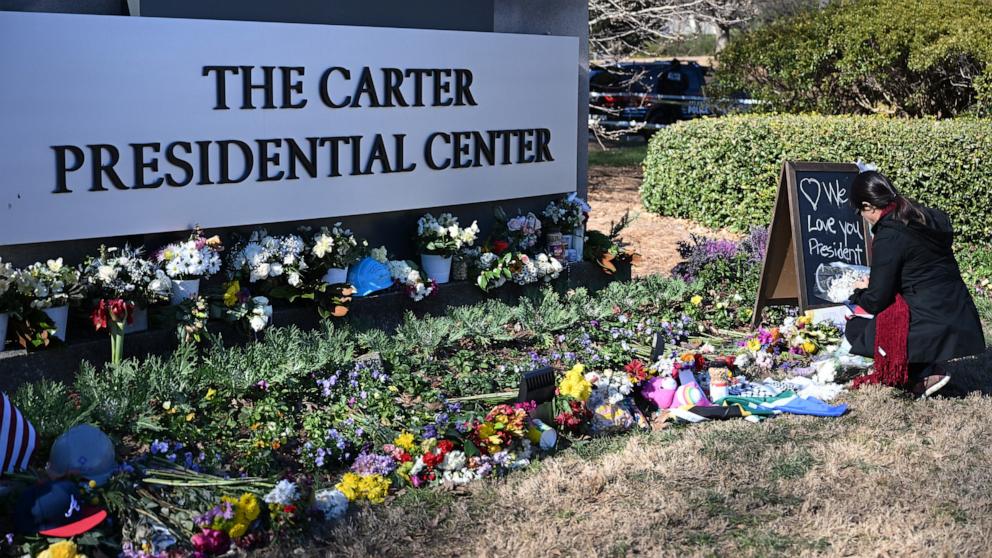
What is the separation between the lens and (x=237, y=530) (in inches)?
140

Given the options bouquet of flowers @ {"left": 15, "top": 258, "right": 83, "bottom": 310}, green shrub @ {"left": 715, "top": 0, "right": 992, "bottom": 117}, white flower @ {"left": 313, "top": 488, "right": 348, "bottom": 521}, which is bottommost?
white flower @ {"left": 313, "top": 488, "right": 348, "bottom": 521}

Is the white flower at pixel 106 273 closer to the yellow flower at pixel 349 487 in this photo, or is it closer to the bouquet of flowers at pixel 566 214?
the yellow flower at pixel 349 487

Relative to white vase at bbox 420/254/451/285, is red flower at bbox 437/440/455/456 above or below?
below

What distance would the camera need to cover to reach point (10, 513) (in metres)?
3.66

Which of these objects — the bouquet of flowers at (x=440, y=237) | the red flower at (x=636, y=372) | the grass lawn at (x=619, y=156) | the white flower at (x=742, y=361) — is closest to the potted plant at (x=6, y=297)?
the bouquet of flowers at (x=440, y=237)

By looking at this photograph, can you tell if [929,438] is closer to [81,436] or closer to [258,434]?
[258,434]

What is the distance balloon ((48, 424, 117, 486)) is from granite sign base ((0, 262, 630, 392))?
4.43 feet

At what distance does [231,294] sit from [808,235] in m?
3.45

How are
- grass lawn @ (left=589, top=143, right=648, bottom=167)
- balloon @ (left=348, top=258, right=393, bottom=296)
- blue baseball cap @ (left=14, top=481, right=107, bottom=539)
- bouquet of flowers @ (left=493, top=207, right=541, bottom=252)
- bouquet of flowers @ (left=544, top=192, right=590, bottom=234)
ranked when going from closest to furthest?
blue baseball cap @ (left=14, top=481, right=107, bottom=539) < balloon @ (left=348, top=258, right=393, bottom=296) < bouquet of flowers @ (left=493, top=207, right=541, bottom=252) < bouquet of flowers @ (left=544, top=192, right=590, bottom=234) < grass lawn @ (left=589, top=143, right=648, bottom=167)

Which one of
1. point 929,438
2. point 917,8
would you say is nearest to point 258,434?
point 929,438

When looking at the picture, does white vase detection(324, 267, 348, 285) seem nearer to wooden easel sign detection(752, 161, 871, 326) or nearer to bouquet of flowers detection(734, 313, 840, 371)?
bouquet of flowers detection(734, 313, 840, 371)

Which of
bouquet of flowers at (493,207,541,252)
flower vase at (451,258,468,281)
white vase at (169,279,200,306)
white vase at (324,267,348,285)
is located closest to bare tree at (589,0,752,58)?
bouquet of flowers at (493,207,541,252)

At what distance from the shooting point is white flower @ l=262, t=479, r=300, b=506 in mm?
3697

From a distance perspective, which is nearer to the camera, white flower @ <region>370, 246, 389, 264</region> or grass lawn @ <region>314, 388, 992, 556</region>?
grass lawn @ <region>314, 388, 992, 556</region>
